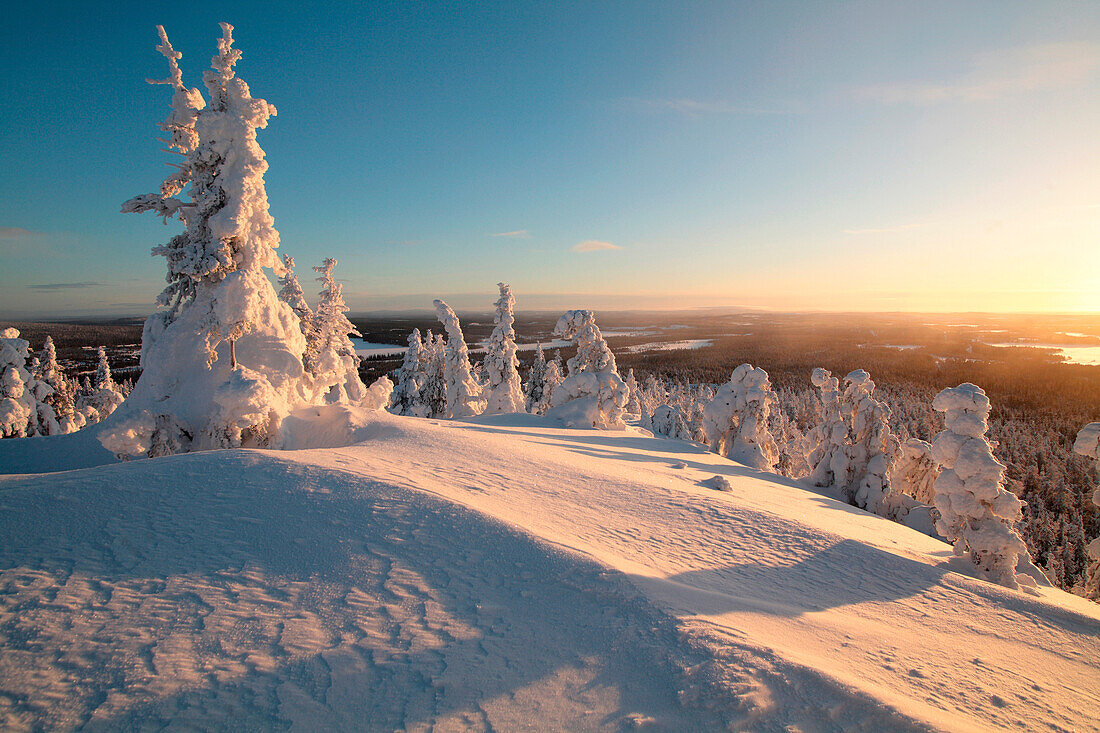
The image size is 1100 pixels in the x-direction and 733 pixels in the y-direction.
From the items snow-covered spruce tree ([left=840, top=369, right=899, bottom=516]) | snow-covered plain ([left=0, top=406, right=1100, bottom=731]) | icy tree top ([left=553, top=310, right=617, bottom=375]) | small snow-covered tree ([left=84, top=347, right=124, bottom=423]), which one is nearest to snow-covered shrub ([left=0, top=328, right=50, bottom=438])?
small snow-covered tree ([left=84, top=347, right=124, bottom=423])

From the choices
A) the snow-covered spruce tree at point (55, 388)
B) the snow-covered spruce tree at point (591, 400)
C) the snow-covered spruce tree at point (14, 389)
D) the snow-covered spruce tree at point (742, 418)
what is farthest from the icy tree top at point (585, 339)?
the snow-covered spruce tree at point (55, 388)

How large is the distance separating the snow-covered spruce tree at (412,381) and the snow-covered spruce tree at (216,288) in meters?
21.6

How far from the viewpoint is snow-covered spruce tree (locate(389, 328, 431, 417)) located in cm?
3278

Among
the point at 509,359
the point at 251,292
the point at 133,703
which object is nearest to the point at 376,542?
the point at 133,703

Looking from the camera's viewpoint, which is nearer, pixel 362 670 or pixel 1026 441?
pixel 362 670

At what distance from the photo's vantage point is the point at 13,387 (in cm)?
2347

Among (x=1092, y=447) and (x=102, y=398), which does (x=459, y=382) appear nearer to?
(x=1092, y=447)

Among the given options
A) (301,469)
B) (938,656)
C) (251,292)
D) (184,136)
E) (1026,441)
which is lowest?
(1026,441)

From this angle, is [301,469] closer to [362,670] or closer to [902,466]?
[362,670]

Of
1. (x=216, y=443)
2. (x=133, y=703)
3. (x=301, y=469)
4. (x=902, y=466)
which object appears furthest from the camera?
(x=902, y=466)

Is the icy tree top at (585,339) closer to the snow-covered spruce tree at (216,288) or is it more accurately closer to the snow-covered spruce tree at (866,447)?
the snow-covered spruce tree at (866,447)

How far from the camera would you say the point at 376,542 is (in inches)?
197

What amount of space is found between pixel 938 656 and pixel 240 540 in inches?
301

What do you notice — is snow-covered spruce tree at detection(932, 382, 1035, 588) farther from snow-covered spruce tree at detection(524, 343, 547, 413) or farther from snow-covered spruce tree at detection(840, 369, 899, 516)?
snow-covered spruce tree at detection(524, 343, 547, 413)
